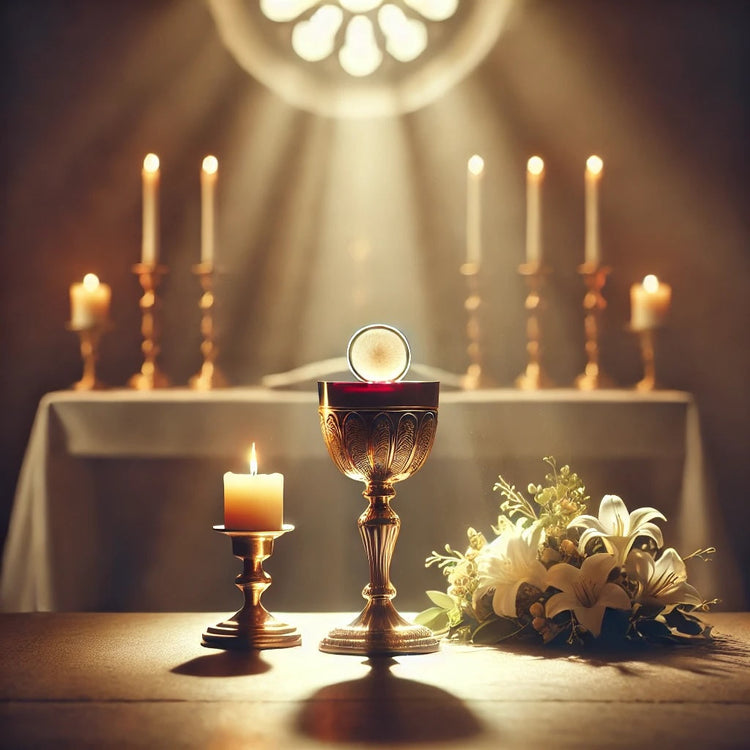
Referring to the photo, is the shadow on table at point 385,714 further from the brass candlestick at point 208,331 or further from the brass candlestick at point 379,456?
the brass candlestick at point 208,331

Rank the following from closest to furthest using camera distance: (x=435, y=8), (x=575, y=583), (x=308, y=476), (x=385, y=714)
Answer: (x=385, y=714) → (x=575, y=583) → (x=308, y=476) → (x=435, y=8)

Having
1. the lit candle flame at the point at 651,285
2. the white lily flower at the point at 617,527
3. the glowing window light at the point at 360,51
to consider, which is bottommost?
the white lily flower at the point at 617,527

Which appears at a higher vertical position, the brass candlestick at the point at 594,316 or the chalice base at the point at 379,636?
the brass candlestick at the point at 594,316

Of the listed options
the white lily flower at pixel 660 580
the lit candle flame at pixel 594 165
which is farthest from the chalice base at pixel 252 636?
the lit candle flame at pixel 594 165

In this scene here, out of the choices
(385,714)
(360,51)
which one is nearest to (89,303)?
(360,51)

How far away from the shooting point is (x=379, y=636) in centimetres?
190

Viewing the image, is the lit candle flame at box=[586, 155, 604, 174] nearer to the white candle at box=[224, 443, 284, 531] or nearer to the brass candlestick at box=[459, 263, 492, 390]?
the brass candlestick at box=[459, 263, 492, 390]

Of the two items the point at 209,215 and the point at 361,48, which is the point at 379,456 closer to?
the point at 209,215

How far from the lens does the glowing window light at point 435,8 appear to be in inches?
201

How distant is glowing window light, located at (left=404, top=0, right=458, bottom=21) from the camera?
510 cm

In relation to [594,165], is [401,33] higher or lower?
higher

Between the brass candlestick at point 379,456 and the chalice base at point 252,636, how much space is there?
0.22 ft

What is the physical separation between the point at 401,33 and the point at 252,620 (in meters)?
3.62

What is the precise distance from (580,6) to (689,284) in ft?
3.79
